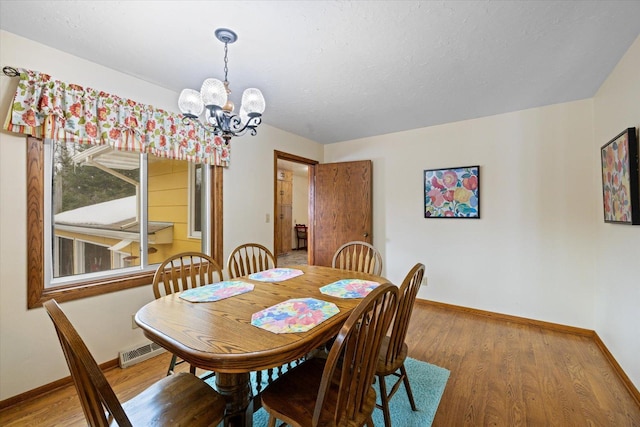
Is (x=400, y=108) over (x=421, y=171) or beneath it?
over

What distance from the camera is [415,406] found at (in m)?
1.65

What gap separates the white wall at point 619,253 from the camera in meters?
1.76

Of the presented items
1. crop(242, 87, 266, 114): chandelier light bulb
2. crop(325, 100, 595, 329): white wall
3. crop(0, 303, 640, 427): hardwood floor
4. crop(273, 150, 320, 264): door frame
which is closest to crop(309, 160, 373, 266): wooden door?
crop(273, 150, 320, 264): door frame

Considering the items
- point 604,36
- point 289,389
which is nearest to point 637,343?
point 604,36

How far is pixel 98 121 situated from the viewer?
194 cm

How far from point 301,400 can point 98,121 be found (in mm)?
2245

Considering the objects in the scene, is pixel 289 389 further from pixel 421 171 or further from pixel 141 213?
pixel 421 171

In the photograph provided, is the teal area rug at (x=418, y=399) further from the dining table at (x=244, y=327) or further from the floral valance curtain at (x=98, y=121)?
the floral valance curtain at (x=98, y=121)

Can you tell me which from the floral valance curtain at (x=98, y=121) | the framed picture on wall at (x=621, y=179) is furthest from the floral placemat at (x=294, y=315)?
the framed picture on wall at (x=621, y=179)

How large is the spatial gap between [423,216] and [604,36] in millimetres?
2172

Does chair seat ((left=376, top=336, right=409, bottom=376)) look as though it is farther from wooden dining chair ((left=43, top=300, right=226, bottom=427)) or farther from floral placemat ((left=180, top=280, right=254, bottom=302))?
floral placemat ((left=180, top=280, right=254, bottom=302))

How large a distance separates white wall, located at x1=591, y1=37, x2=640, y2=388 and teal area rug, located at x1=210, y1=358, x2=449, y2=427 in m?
1.22

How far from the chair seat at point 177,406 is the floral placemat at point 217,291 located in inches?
15.9

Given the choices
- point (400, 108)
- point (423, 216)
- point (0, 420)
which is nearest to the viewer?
point (0, 420)
